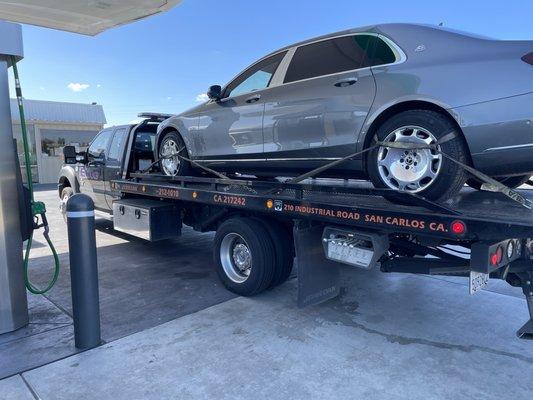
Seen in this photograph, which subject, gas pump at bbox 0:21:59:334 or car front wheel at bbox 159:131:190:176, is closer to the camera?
gas pump at bbox 0:21:59:334

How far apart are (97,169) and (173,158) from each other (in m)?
2.54

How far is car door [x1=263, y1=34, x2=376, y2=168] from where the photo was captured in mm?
3863

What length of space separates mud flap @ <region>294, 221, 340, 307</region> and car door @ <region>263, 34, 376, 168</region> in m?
0.70

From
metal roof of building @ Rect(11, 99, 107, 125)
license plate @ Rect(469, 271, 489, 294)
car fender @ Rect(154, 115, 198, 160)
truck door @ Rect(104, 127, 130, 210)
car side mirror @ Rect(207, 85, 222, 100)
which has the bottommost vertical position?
license plate @ Rect(469, 271, 489, 294)

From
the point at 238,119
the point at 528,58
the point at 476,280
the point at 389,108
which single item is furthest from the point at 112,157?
the point at 528,58

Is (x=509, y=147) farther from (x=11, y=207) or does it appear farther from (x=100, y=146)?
(x=100, y=146)

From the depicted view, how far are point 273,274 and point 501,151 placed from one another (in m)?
2.48

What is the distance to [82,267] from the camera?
142 inches

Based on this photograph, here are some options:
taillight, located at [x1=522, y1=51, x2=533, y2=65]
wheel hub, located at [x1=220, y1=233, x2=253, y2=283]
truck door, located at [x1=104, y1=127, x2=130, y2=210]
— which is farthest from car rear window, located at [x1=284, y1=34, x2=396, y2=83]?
truck door, located at [x1=104, y1=127, x2=130, y2=210]

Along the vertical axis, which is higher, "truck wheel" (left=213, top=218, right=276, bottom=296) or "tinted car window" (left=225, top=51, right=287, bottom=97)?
"tinted car window" (left=225, top=51, right=287, bottom=97)

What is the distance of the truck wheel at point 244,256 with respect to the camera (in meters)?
4.52

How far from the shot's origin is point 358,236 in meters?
3.66

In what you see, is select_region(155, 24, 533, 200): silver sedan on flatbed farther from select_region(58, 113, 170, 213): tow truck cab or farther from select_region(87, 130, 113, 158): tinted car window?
select_region(87, 130, 113, 158): tinted car window

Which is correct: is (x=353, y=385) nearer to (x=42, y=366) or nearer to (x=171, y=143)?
(x=42, y=366)
